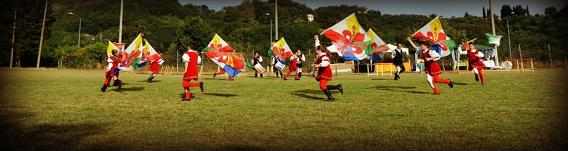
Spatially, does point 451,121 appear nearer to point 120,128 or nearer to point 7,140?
point 120,128

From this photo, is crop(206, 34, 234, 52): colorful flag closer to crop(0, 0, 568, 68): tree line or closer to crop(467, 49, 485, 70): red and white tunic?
crop(467, 49, 485, 70): red and white tunic

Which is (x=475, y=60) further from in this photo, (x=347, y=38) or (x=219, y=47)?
(x=219, y=47)

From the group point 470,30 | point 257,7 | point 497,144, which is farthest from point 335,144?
point 257,7

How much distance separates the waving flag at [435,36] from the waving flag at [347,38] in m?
2.75

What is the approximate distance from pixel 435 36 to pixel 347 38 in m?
4.69

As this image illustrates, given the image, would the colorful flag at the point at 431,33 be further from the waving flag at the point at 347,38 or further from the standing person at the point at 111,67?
the standing person at the point at 111,67

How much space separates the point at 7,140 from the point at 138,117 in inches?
96.7

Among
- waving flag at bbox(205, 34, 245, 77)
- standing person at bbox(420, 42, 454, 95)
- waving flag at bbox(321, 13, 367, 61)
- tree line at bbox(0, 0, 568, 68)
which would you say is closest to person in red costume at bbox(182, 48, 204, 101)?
waving flag at bbox(205, 34, 245, 77)

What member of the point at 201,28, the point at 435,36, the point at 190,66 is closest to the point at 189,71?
the point at 190,66

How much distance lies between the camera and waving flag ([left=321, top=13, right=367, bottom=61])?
46.5 feet

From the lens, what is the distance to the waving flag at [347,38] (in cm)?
1416

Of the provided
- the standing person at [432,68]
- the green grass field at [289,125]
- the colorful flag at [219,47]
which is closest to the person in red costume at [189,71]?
the green grass field at [289,125]

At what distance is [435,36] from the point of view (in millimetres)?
16969

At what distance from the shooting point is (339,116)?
800cm
